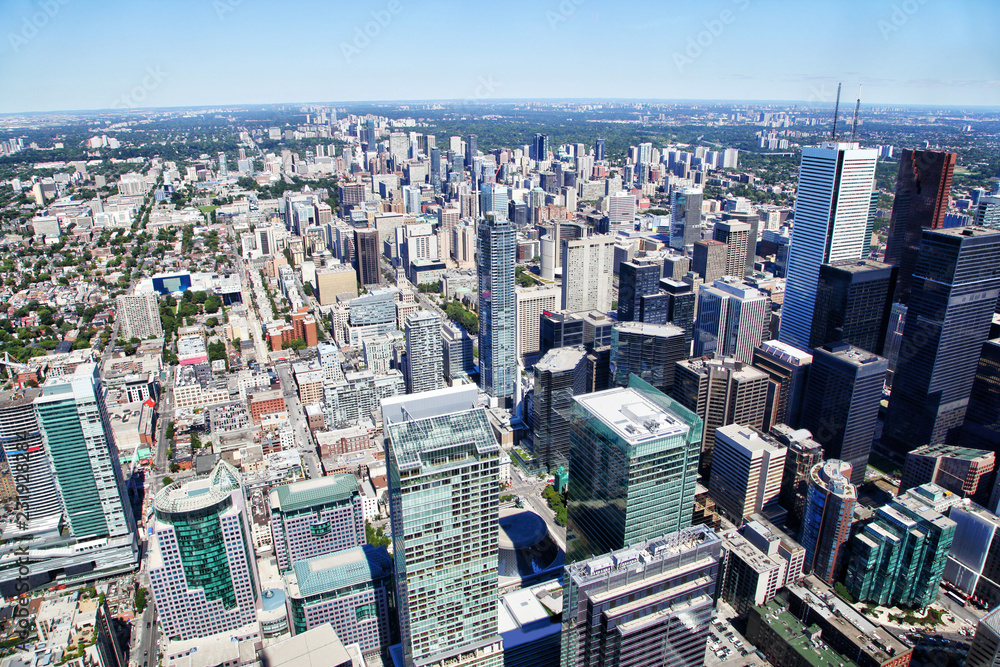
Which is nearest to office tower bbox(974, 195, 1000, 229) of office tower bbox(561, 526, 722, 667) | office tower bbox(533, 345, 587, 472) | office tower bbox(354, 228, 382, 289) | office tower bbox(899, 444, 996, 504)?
office tower bbox(899, 444, 996, 504)

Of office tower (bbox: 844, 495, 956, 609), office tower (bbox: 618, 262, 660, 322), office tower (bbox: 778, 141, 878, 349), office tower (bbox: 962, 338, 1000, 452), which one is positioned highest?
office tower (bbox: 778, 141, 878, 349)

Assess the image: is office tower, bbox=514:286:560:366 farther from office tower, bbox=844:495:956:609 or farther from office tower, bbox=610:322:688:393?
office tower, bbox=844:495:956:609

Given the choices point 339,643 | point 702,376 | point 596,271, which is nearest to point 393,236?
point 596,271

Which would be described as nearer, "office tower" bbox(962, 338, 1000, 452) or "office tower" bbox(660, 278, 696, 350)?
"office tower" bbox(962, 338, 1000, 452)

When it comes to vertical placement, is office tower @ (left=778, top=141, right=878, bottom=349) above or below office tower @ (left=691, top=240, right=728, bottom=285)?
above

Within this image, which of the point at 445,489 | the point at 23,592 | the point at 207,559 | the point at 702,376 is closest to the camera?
the point at 445,489

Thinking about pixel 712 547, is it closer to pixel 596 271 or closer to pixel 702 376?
pixel 702 376

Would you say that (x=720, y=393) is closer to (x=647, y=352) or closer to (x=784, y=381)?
(x=647, y=352)
